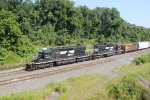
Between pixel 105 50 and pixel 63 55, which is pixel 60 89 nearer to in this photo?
pixel 63 55

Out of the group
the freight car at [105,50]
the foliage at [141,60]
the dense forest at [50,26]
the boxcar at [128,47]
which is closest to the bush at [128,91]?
the dense forest at [50,26]

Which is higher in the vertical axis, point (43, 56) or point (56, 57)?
point (43, 56)

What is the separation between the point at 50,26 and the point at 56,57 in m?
38.9

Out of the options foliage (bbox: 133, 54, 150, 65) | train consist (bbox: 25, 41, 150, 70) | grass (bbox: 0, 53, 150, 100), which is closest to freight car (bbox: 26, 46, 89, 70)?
train consist (bbox: 25, 41, 150, 70)

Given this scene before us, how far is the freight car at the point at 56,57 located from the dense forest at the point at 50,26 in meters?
5.63

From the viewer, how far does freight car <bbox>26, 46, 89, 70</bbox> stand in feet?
130

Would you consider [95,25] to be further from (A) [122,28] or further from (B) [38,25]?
(B) [38,25]

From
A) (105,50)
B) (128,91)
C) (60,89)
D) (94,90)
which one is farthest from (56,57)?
(105,50)

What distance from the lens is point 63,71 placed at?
125 feet

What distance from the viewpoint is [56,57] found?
142ft

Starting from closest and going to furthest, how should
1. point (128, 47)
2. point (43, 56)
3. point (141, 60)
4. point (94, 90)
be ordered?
point (94, 90) < point (43, 56) < point (141, 60) < point (128, 47)

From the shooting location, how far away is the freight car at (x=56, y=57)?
130 ft

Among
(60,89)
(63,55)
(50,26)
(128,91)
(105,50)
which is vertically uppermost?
(50,26)

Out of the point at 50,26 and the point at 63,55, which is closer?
the point at 63,55
